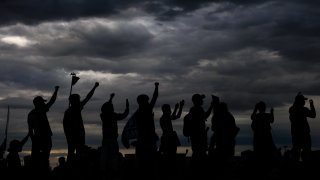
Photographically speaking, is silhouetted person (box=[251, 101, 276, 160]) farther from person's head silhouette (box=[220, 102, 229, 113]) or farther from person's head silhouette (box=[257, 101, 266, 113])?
person's head silhouette (box=[220, 102, 229, 113])

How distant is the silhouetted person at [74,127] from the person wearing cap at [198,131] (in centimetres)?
276

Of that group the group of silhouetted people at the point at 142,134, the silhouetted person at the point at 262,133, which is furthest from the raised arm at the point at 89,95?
the silhouetted person at the point at 262,133

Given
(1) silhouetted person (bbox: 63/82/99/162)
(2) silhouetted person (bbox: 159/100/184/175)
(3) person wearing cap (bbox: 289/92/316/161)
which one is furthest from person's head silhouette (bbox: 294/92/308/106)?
(1) silhouetted person (bbox: 63/82/99/162)

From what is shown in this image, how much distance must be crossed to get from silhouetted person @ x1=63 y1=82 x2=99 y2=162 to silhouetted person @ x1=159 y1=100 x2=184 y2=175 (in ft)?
10.9

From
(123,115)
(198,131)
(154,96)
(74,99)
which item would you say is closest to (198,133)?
(198,131)

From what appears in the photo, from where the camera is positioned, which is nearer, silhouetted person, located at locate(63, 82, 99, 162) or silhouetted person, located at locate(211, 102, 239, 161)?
silhouetted person, located at locate(63, 82, 99, 162)

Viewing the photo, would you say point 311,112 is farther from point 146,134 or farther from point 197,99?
point 146,134

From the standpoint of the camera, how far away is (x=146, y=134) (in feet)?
41.4

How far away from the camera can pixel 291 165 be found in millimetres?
14883

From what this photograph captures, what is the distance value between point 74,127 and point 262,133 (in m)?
4.76

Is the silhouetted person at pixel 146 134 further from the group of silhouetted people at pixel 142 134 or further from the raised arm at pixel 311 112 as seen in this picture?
the raised arm at pixel 311 112

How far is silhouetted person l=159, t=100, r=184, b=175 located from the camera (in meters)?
16.4

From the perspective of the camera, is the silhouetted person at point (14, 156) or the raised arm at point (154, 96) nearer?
the raised arm at point (154, 96)

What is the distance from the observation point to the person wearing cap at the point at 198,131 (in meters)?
12.4
